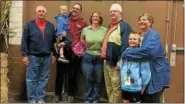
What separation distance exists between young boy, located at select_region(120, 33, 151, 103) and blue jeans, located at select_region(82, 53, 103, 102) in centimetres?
82

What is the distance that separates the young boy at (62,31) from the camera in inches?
258

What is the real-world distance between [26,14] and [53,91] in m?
1.41

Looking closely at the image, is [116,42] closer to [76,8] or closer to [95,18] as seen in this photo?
[95,18]

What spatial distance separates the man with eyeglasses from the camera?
20.9 ft

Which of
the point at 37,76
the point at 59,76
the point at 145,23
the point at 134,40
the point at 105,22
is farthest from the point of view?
the point at 105,22

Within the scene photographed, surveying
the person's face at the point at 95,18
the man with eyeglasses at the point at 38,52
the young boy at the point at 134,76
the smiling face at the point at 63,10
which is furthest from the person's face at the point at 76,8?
the young boy at the point at 134,76

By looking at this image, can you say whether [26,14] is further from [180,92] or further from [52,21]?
[180,92]

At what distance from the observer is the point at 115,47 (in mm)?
6188

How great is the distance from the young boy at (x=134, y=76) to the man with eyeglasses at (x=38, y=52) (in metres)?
1.41

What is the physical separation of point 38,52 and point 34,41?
A: 18 cm

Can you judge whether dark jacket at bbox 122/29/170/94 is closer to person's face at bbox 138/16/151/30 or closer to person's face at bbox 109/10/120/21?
person's face at bbox 138/16/151/30

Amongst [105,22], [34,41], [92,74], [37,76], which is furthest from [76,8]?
[37,76]

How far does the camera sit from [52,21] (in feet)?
23.2

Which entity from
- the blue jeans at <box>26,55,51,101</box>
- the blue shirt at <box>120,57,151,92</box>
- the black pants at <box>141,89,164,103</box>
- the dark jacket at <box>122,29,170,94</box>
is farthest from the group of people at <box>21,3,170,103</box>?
the black pants at <box>141,89,164,103</box>
